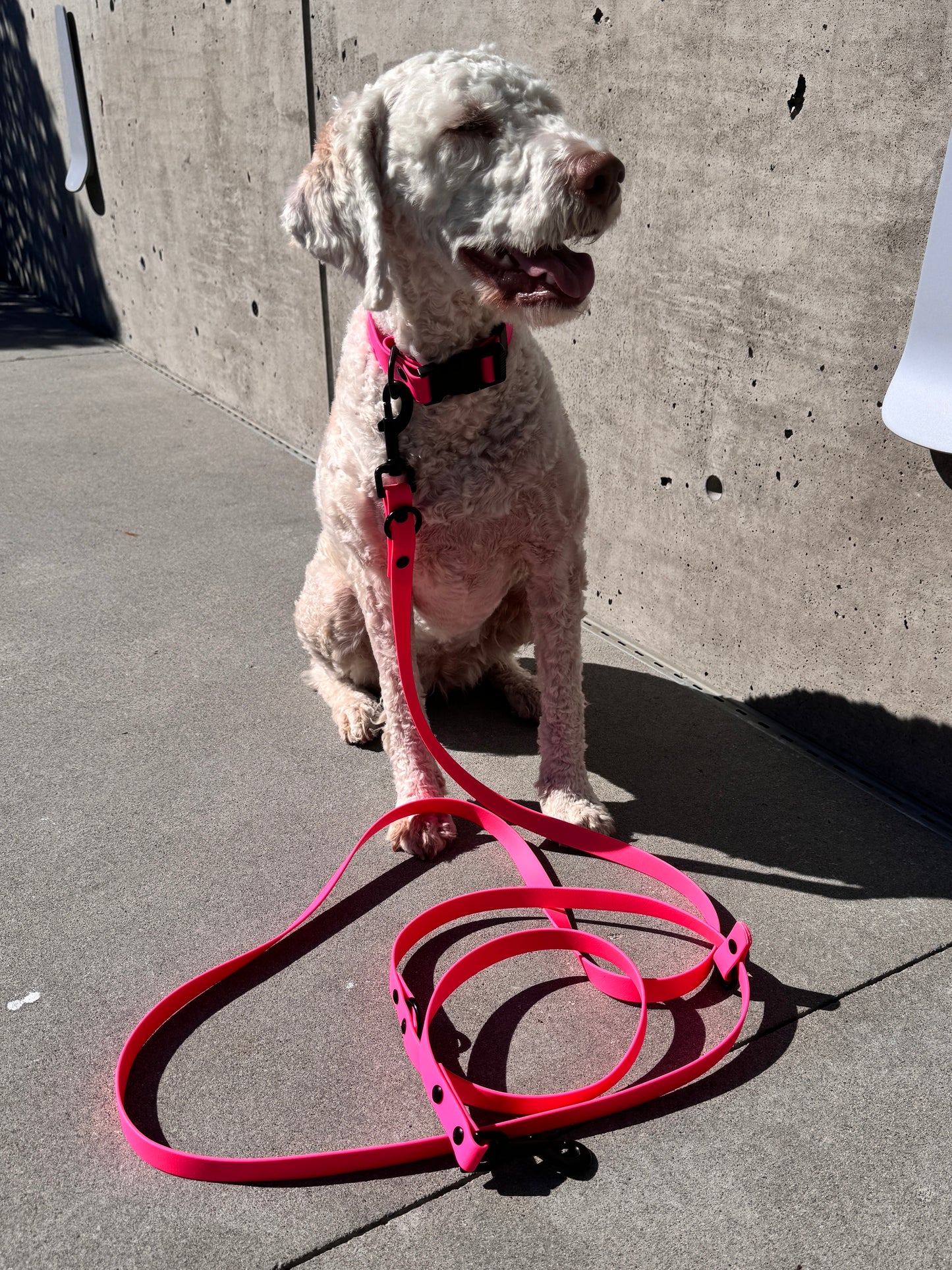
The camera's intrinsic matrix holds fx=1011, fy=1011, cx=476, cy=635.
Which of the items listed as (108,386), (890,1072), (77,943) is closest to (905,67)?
(890,1072)

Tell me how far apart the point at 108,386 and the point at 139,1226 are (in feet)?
19.7

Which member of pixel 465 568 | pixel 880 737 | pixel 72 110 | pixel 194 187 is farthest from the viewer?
pixel 72 110

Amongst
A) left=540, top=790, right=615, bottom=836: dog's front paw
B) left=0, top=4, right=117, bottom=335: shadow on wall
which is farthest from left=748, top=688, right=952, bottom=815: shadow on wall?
left=0, top=4, right=117, bottom=335: shadow on wall

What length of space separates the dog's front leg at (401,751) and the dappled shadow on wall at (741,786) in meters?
0.33

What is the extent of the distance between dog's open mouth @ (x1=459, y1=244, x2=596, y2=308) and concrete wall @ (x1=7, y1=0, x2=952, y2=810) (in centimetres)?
83

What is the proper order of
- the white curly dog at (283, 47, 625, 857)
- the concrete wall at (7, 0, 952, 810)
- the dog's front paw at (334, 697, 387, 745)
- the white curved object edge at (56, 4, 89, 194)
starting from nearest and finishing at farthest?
the white curly dog at (283, 47, 625, 857) → the concrete wall at (7, 0, 952, 810) → the dog's front paw at (334, 697, 387, 745) → the white curved object edge at (56, 4, 89, 194)

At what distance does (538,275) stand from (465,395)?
1.12 ft

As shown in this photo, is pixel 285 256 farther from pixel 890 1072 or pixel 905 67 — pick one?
pixel 890 1072

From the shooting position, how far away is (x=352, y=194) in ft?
6.99

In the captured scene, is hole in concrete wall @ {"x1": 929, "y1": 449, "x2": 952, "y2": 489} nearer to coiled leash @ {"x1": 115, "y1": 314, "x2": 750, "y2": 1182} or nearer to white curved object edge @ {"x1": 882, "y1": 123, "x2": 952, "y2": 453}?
white curved object edge @ {"x1": 882, "y1": 123, "x2": 952, "y2": 453}

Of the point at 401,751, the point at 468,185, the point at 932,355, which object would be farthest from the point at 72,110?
the point at 932,355

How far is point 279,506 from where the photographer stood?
4.73 metres

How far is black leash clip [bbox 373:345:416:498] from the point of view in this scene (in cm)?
229

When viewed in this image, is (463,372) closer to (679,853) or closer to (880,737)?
(679,853)
